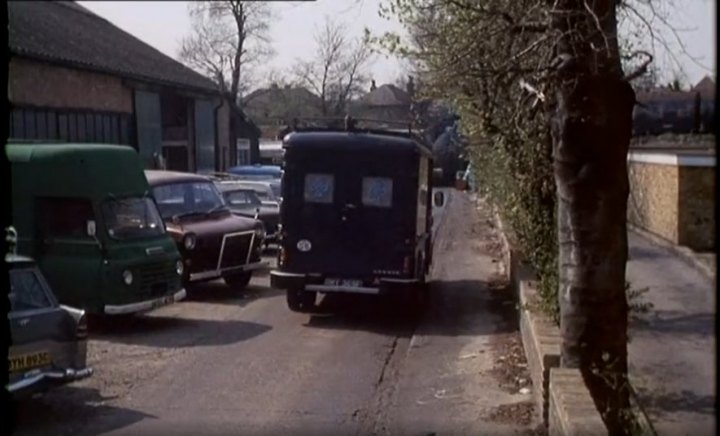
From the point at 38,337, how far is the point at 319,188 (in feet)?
20.6

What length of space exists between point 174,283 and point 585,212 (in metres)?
7.40

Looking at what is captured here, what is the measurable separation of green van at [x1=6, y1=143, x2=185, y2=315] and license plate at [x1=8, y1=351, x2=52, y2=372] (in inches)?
173

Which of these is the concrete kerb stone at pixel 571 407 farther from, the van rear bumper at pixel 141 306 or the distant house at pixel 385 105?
the distant house at pixel 385 105

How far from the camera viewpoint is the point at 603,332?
8055 mm

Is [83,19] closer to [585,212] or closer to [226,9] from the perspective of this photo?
[226,9]

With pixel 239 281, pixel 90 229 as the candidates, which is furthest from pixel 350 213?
pixel 239 281

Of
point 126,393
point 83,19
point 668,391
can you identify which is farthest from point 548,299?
point 83,19

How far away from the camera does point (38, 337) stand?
8.80 meters

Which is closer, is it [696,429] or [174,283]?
[696,429]

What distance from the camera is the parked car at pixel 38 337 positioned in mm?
8523

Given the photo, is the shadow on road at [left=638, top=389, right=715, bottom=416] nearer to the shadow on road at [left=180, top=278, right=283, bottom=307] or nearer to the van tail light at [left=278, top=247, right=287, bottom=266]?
the van tail light at [left=278, top=247, right=287, bottom=266]

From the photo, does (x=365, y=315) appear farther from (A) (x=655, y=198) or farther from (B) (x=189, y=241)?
(A) (x=655, y=198)

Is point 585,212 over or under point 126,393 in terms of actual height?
over

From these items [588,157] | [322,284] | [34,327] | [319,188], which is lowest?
[322,284]
